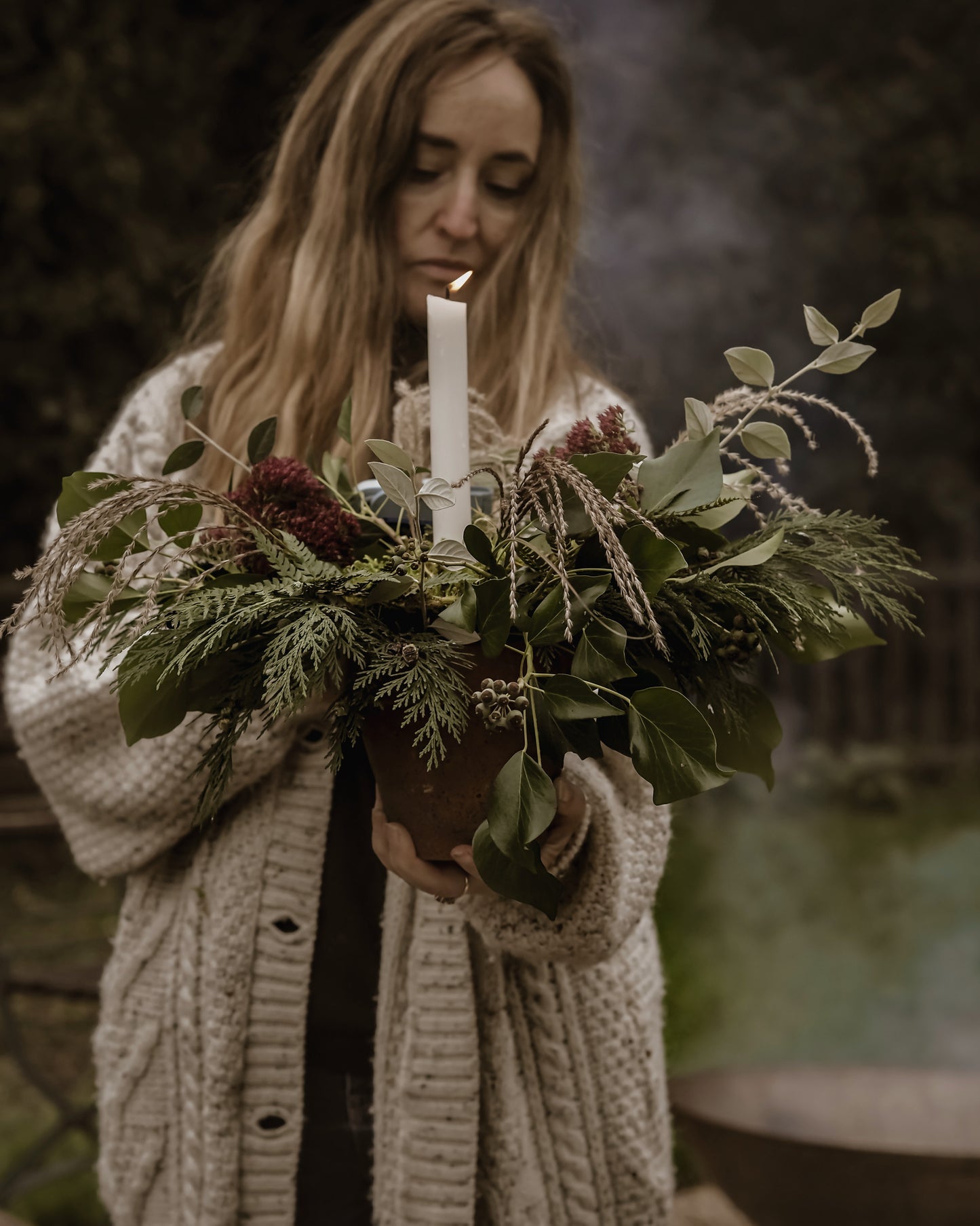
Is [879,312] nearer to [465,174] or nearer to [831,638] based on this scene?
[831,638]

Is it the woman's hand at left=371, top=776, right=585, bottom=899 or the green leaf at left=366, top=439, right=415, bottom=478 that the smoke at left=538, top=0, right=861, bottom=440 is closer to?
the woman's hand at left=371, top=776, right=585, bottom=899

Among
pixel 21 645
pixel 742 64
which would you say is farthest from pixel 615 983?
pixel 742 64

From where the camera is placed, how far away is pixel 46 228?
4027mm

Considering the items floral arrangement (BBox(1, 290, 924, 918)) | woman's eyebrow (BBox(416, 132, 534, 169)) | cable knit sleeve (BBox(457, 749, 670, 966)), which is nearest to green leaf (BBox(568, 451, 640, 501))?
floral arrangement (BBox(1, 290, 924, 918))

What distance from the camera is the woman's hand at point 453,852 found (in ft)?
2.61

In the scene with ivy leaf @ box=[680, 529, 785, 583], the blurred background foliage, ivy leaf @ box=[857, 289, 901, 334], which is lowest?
ivy leaf @ box=[680, 529, 785, 583]

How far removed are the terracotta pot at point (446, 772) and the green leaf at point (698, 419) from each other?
7.0 inches

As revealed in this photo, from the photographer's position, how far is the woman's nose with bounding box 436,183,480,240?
3.91 feet

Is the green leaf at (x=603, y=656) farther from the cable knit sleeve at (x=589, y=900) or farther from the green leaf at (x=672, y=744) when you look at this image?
the cable knit sleeve at (x=589, y=900)

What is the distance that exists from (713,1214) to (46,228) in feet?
11.7

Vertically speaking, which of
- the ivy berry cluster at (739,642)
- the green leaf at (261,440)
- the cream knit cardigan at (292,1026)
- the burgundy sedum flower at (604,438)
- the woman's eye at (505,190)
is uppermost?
the woman's eye at (505,190)

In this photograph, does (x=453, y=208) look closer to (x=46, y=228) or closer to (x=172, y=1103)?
(x=172, y=1103)

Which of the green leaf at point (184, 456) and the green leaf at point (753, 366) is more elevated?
the green leaf at point (753, 366)

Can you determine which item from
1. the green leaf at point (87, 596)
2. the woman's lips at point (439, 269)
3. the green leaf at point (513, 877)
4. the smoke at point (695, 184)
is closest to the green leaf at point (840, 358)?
the green leaf at point (513, 877)
